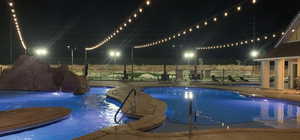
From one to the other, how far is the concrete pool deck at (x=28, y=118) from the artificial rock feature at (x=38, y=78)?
281 inches

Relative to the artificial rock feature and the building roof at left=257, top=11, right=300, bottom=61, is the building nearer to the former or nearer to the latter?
the building roof at left=257, top=11, right=300, bottom=61

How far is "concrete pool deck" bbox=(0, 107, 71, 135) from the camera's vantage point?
6.42 meters

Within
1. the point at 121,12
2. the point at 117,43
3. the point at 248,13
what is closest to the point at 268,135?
the point at 248,13

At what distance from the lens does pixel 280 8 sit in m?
39.4

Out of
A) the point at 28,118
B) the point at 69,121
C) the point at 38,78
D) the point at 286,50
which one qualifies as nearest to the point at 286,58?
the point at 286,50

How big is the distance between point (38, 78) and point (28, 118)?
9.29 metres

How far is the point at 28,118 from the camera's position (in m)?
7.19

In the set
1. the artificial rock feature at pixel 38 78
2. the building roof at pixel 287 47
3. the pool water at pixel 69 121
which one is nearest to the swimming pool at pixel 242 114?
the pool water at pixel 69 121

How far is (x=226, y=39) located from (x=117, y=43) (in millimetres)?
20123

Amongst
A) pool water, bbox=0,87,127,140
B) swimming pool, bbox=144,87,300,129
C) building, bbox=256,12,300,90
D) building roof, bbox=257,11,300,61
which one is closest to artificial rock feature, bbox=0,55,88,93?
pool water, bbox=0,87,127,140

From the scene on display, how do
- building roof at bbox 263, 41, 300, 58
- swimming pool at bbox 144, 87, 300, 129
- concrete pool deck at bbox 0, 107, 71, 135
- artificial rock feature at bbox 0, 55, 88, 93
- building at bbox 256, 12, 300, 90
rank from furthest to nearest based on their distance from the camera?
artificial rock feature at bbox 0, 55, 88, 93 → building at bbox 256, 12, 300, 90 → building roof at bbox 263, 41, 300, 58 → swimming pool at bbox 144, 87, 300, 129 → concrete pool deck at bbox 0, 107, 71, 135

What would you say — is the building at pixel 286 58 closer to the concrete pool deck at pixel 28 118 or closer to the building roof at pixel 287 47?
the building roof at pixel 287 47

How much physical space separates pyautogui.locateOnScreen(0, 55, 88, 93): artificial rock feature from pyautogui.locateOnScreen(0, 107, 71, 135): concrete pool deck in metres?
7.13

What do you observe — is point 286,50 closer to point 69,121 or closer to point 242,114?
point 242,114
